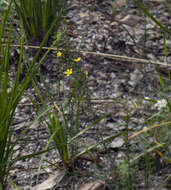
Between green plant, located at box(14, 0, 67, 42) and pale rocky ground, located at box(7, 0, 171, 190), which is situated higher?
green plant, located at box(14, 0, 67, 42)

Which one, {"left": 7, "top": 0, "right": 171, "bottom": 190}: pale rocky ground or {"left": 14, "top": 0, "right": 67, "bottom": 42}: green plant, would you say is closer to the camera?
{"left": 7, "top": 0, "right": 171, "bottom": 190}: pale rocky ground

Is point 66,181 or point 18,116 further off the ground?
point 18,116

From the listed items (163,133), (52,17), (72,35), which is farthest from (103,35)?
(163,133)

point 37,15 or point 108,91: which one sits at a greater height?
point 37,15

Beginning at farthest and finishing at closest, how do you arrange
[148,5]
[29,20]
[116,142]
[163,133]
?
[148,5], [29,20], [116,142], [163,133]

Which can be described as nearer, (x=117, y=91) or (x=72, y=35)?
(x=117, y=91)

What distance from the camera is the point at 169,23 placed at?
1.95m

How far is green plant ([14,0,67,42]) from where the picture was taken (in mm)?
1761

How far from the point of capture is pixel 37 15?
6.01ft

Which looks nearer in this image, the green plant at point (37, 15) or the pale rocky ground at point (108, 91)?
the pale rocky ground at point (108, 91)

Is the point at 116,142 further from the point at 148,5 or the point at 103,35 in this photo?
the point at 148,5

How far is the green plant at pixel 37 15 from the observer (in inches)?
69.3

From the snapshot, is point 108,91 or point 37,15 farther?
point 37,15

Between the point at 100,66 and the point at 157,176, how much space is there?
85 centimetres
